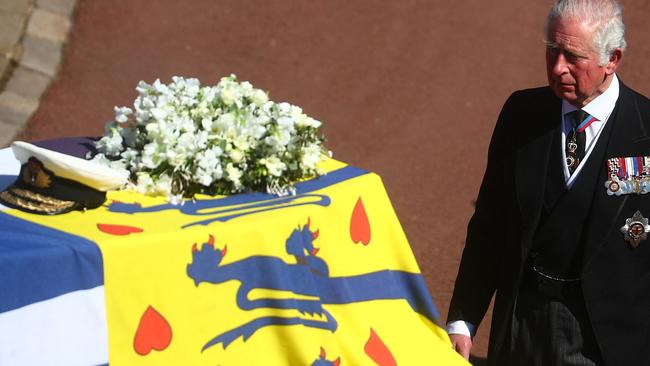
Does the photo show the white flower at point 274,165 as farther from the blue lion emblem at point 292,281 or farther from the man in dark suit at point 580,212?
the man in dark suit at point 580,212

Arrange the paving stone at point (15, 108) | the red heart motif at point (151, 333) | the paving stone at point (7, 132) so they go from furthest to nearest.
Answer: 1. the paving stone at point (15, 108)
2. the paving stone at point (7, 132)
3. the red heart motif at point (151, 333)

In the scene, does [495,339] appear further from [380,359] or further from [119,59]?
[119,59]

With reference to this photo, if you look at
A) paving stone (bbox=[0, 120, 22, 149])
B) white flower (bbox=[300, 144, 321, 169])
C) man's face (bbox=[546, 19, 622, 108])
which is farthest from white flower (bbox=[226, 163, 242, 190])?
paving stone (bbox=[0, 120, 22, 149])

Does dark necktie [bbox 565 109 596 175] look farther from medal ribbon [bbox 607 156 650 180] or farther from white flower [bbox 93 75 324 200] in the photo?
white flower [bbox 93 75 324 200]

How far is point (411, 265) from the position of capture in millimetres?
4039

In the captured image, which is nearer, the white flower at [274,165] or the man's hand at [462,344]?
the white flower at [274,165]

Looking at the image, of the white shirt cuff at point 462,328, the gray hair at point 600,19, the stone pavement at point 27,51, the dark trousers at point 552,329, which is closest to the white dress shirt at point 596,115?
the gray hair at point 600,19

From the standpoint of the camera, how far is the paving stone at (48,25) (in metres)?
8.36

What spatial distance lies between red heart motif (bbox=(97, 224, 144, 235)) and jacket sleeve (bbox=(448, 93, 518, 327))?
1.28m

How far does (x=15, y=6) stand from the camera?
8469mm

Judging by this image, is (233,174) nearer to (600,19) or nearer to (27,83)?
(600,19)

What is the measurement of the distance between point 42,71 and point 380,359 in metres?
5.09

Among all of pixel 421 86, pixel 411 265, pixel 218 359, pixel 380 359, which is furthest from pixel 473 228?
pixel 421 86

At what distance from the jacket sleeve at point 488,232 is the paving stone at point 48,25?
5240 millimetres
